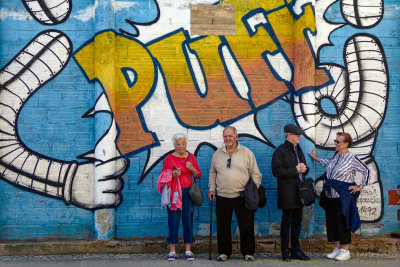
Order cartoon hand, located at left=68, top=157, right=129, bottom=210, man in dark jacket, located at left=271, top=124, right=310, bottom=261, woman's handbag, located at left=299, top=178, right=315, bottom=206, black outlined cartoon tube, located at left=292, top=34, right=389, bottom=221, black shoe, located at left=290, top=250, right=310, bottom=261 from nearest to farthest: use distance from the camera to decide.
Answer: woman's handbag, located at left=299, top=178, right=315, bottom=206 → man in dark jacket, located at left=271, top=124, right=310, bottom=261 → black shoe, located at left=290, top=250, right=310, bottom=261 → cartoon hand, located at left=68, top=157, right=129, bottom=210 → black outlined cartoon tube, located at left=292, top=34, right=389, bottom=221

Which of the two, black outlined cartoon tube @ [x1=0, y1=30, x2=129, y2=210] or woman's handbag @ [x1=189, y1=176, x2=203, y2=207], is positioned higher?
black outlined cartoon tube @ [x1=0, y1=30, x2=129, y2=210]

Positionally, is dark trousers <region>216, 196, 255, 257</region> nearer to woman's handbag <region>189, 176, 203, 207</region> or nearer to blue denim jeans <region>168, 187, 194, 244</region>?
woman's handbag <region>189, 176, 203, 207</region>

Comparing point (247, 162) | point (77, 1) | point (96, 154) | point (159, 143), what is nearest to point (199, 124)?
point (159, 143)

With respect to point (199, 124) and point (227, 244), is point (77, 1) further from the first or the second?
point (227, 244)

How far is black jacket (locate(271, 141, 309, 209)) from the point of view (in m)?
5.26

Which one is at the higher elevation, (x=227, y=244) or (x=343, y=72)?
Result: (x=343, y=72)

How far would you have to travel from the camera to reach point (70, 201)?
5938 mm

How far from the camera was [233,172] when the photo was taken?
5.31 m

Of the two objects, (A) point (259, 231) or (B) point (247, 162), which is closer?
(B) point (247, 162)

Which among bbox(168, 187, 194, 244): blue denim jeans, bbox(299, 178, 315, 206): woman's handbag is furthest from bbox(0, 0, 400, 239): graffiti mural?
bbox(299, 178, 315, 206): woman's handbag

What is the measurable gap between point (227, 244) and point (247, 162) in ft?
3.59

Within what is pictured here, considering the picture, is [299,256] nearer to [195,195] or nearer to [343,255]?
[343,255]

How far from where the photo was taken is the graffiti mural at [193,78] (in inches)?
234

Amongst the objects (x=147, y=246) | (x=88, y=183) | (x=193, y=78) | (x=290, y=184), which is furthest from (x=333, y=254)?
(x=88, y=183)
